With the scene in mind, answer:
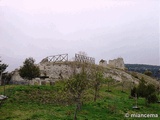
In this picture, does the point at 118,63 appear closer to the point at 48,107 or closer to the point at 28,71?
the point at 28,71

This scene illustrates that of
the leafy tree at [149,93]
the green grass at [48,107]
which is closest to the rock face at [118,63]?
the leafy tree at [149,93]

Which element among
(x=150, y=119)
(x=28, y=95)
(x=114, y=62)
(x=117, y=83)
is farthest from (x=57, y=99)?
(x=114, y=62)

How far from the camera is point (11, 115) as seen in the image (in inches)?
829

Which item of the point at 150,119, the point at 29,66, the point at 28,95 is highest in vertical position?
the point at 29,66

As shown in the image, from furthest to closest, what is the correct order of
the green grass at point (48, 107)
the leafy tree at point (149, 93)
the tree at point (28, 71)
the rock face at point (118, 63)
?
the rock face at point (118, 63), the tree at point (28, 71), the leafy tree at point (149, 93), the green grass at point (48, 107)

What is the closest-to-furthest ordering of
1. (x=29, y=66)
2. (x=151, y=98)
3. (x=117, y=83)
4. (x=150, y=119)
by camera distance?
(x=150, y=119) → (x=151, y=98) → (x=29, y=66) → (x=117, y=83)

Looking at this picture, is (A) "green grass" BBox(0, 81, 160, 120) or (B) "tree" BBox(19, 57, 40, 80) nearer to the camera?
(A) "green grass" BBox(0, 81, 160, 120)

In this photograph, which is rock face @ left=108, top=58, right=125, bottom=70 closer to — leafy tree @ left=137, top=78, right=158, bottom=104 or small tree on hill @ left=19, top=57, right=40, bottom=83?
small tree on hill @ left=19, top=57, right=40, bottom=83

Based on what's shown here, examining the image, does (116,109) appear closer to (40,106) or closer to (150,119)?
(150,119)

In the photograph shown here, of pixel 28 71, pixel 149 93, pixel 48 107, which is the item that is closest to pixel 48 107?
pixel 48 107

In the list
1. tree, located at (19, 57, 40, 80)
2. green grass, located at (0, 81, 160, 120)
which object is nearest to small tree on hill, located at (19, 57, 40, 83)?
tree, located at (19, 57, 40, 80)

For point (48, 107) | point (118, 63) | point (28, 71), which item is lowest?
point (48, 107)

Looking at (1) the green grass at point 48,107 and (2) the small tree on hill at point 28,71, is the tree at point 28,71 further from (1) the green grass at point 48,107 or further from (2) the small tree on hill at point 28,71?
(1) the green grass at point 48,107

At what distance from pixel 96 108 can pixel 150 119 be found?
218 inches
